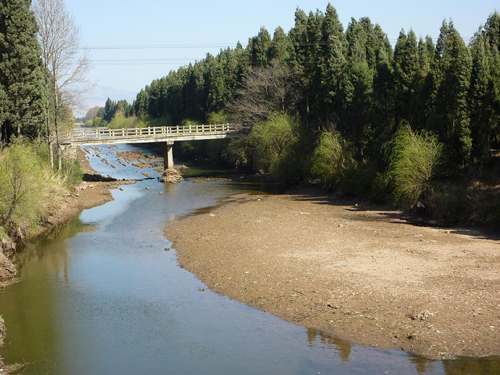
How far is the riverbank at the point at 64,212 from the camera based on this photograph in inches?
899

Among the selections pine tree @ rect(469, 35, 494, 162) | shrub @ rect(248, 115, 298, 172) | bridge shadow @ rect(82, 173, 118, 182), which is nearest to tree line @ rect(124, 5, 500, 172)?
pine tree @ rect(469, 35, 494, 162)

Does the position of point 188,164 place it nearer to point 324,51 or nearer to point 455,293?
point 324,51

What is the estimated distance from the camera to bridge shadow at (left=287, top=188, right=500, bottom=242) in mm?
28125

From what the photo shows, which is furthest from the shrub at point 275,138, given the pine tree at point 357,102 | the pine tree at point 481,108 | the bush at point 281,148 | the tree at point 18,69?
the tree at point 18,69

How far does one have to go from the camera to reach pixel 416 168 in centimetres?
3397

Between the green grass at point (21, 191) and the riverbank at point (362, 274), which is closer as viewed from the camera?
the riverbank at point (362, 274)

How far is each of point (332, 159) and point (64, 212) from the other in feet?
65.6

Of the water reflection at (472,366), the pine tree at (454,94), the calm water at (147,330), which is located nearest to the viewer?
the water reflection at (472,366)

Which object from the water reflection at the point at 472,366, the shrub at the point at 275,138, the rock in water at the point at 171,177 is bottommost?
the water reflection at the point at 472,366

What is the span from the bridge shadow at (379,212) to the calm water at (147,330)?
13.4 metres

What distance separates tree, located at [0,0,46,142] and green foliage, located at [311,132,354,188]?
68.9ft

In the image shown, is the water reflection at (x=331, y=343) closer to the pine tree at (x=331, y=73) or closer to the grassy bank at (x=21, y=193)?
the grassy bank at (x=21, y=193)

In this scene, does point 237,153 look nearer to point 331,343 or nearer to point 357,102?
point 357,102

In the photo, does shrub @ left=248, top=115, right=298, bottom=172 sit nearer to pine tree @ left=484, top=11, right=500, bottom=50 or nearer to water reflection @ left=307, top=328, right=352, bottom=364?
pine tree @ left=484, top=11, right=500, bottom=50
